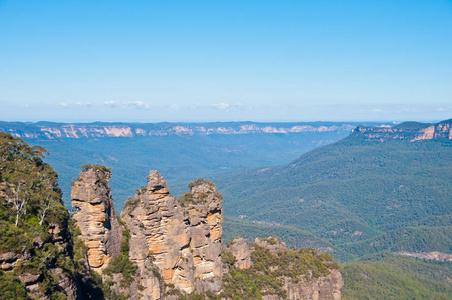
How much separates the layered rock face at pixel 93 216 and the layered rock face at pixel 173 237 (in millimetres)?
3212

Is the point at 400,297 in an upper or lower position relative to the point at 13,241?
lower

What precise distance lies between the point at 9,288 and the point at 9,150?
19.2 m

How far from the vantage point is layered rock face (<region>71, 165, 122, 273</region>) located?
3009 centimetres

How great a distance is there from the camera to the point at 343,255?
148 meters

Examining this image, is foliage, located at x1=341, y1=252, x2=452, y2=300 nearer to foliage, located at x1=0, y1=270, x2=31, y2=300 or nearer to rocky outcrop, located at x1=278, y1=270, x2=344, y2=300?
rocky outcrop, located at x1=278, y1=270, x2=344, y2=300

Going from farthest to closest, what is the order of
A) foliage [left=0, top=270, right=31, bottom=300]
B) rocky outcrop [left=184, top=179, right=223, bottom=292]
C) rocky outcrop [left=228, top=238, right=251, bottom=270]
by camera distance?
rocky outcrop [left=228, top=238, right=251, bottom=270] → rocky outcrop [left=184, top=179, right=223, bottom=292] → foliage [left=0, top=270, right=31, bottom=300]

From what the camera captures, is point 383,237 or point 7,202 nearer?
point 7,202

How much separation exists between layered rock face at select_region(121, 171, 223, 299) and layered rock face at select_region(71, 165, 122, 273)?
10.5 feet

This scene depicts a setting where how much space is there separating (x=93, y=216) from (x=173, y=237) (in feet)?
28.9

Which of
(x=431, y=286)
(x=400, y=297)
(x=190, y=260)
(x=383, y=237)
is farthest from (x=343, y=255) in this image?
(x=190, y=260)

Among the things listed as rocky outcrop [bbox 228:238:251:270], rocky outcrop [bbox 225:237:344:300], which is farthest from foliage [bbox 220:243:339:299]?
rocky outcrop [bbox 228:238:251:270]

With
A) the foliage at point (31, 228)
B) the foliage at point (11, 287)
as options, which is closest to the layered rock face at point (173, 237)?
the foliage at point (31, 228)

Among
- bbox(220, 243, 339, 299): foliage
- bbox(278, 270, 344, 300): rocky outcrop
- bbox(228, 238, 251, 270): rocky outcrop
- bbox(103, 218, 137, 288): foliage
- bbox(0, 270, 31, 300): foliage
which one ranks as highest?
bbox(0, 270, 31, 300): foliage

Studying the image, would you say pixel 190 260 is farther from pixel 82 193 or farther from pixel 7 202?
pixel 7 202
